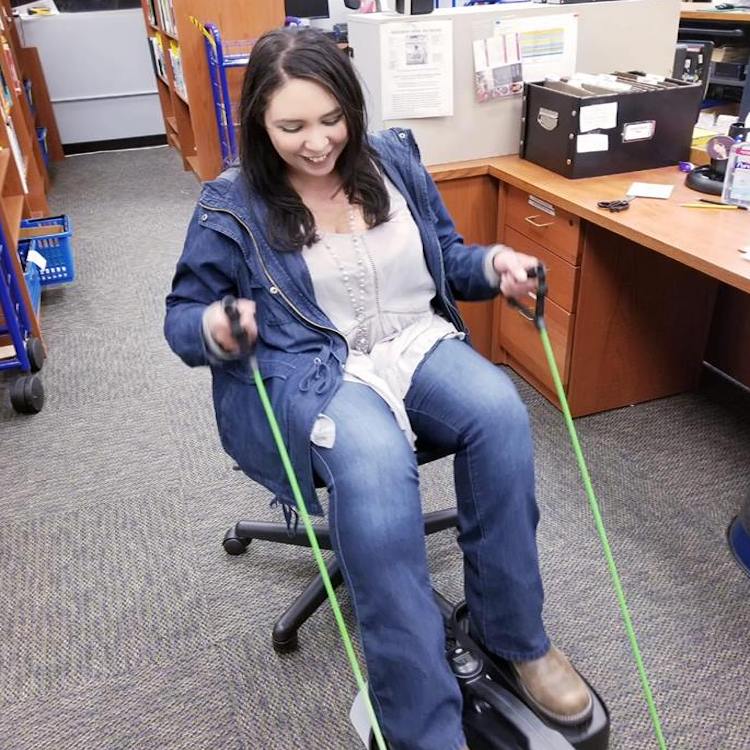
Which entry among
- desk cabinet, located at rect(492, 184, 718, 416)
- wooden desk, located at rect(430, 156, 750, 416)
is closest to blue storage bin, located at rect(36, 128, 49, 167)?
wooden desk, located at rect(430, 156, 750, 416)

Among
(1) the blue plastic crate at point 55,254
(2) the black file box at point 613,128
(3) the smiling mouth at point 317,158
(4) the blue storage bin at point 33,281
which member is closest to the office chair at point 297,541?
(3) the smiling mouth at point 317,158

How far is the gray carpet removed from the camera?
1.30m

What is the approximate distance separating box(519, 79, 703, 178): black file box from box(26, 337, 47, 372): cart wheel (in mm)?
1699

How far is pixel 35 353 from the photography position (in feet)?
7.81

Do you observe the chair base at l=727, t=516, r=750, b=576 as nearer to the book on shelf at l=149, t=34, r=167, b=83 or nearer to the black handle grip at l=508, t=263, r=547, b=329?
the black handle grip at l=508, t=263, r=547, b=329

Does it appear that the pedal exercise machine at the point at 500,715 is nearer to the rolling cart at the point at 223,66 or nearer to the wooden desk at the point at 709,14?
the rolling cart at the point at 223,66

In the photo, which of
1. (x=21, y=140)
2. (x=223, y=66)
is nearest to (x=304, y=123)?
(x=223, y=66)

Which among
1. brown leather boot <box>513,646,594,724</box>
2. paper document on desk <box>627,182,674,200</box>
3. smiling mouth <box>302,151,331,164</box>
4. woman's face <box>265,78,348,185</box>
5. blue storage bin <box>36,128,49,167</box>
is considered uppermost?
woman's face <box>265,78,348,185</box>

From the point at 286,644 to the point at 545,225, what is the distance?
3.97 feet

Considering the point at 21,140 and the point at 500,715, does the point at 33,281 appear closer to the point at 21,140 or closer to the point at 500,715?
the point at 21,140

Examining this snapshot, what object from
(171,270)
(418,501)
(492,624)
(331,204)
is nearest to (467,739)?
(492,624)

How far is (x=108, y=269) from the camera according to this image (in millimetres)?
3330

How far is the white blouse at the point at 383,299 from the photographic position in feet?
3.92

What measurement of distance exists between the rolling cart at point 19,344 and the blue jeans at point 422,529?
57.9 inches
